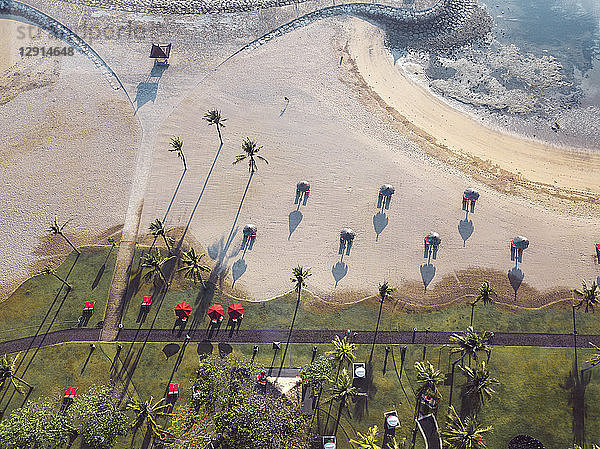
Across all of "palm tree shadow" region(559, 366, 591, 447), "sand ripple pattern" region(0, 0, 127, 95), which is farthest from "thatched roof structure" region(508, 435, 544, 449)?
"sand ripple pattern" region(0, 0, 127, 95)

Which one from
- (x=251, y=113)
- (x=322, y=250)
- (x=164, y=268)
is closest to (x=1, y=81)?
(x=251, y=113)

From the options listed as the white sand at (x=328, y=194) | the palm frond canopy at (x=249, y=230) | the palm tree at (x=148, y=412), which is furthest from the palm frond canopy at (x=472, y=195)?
the palm tree at (x=148, y=412)

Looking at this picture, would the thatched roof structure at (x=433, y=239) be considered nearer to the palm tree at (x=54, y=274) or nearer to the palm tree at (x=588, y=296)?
the palm tree at (x=588, y=296)

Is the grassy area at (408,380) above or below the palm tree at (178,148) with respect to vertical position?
below

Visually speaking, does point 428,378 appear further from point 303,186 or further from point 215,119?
point 215,119

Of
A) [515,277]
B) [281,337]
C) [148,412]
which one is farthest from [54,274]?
[515,277]

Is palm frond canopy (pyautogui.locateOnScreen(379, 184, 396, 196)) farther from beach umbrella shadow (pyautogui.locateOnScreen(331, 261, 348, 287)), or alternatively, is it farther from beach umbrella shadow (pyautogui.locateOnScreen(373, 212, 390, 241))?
beach umbrella shadow (pyautogui.locateOnScreen(331, 261, 348, 287))
